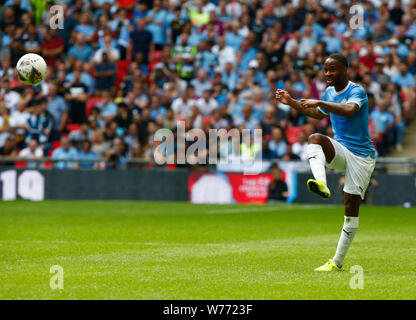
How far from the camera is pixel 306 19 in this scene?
23.8m

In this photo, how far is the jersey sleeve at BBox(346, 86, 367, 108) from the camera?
29.9 ft

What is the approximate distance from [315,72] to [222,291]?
15.8 m

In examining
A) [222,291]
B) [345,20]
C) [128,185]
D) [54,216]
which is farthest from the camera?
[345,20]

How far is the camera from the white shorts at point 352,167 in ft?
30.5

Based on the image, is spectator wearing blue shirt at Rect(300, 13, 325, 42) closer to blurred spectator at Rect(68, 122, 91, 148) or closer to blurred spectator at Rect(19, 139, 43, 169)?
blurred spectator at Rect(68, 122, 91, 148)

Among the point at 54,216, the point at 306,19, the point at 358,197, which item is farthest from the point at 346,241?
the point at 306,19

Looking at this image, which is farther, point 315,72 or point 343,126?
point 315,72

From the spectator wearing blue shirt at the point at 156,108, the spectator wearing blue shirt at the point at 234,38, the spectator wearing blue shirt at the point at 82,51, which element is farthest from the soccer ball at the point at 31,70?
the spectator wearing blue shirt at the point at 82,51

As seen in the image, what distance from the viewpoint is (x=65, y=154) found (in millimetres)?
23125

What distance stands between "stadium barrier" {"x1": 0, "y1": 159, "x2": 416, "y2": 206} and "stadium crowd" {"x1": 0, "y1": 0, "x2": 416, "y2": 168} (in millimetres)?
493

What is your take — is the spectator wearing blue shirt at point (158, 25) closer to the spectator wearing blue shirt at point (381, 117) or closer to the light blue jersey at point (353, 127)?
the spectator wearing blue shirt at point (381, 117)

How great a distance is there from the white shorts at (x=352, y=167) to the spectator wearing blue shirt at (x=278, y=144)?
Result: 1204 centimetres
